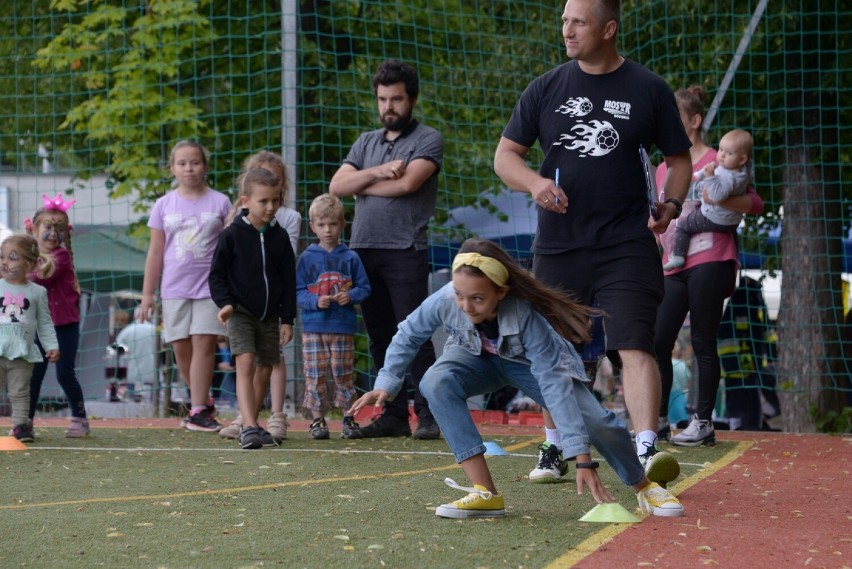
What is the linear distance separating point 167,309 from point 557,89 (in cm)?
361

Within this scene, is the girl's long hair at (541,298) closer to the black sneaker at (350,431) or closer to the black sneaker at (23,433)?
the black sneaker at (350,431)

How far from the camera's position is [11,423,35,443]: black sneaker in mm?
7668

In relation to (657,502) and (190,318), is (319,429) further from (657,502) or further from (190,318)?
(657,502)

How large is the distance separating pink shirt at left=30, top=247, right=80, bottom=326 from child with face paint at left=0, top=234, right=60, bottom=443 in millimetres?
236

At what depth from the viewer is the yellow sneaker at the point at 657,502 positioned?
14.9ft

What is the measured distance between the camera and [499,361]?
4.73m

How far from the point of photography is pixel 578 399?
4523 millimetres

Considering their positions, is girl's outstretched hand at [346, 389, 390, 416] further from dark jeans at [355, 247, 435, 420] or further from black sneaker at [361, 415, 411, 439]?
black sneaker at [361, 415, 411, 439]

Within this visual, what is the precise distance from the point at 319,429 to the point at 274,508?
9.83 feet

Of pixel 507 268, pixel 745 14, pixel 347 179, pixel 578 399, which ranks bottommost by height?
pixel 578 399

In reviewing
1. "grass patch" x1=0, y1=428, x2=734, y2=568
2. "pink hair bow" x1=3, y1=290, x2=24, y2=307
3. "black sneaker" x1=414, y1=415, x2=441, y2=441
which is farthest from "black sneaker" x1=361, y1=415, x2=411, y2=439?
"pink hair bow" x1=3, y1=290, x2=24, y2=307

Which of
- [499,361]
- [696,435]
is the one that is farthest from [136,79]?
[499,361]

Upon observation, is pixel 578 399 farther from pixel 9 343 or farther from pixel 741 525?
pixel 9 343

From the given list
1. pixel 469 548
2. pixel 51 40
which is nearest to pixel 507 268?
pixel 469 548
